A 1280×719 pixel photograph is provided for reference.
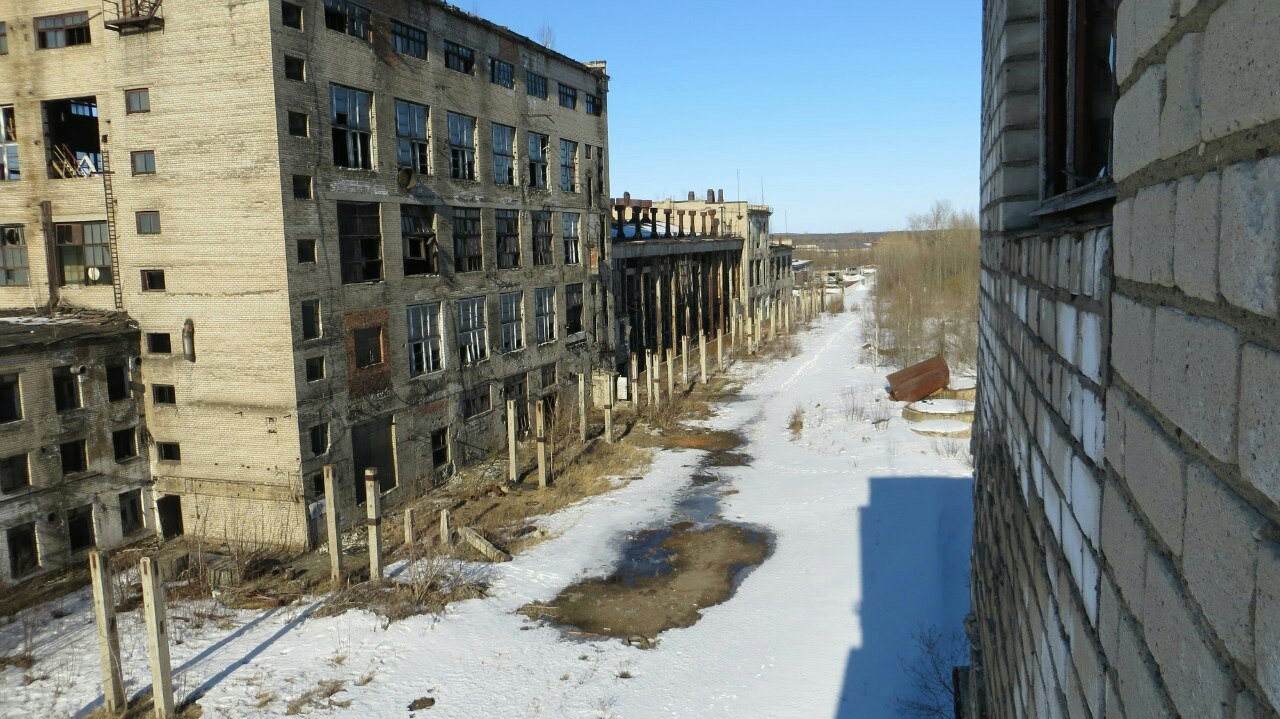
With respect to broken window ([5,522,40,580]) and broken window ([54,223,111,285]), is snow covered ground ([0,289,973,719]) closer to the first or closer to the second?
broken window ([5,522,40,580])

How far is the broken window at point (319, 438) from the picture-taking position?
1820 centimetres

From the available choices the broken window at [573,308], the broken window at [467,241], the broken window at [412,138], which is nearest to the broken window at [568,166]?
the broken window at [573,308]

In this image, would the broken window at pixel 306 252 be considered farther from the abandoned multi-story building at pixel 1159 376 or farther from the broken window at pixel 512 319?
the abandoned multi-story building at pixel 1159 376

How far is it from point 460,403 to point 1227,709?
22.6 metres

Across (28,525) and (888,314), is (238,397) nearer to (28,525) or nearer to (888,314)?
(28,525)

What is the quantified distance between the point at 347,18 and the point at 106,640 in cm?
1374

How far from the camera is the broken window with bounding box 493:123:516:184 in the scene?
83.3 feet

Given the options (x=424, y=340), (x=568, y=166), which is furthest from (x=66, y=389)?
(x=568, y=166)

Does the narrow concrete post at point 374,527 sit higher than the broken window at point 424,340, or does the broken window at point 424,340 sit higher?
the broken window at point 424,340

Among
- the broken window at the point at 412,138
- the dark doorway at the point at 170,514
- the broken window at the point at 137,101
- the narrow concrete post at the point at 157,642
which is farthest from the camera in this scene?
the broken window at the point at 412,138

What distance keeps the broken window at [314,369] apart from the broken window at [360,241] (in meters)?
1.89

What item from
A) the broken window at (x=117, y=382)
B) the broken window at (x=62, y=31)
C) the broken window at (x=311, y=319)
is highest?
the broken window at (x=62, y=31)

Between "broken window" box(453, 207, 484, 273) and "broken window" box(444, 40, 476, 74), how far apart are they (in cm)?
377

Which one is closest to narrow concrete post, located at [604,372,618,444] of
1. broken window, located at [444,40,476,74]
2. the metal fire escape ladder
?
broken window, located at [444,40,476,74]
